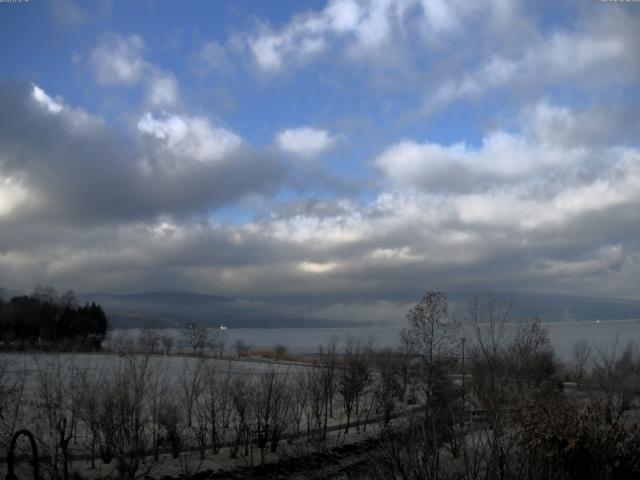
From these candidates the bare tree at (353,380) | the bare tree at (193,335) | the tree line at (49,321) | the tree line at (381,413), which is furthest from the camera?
the bare tree at (193,335)

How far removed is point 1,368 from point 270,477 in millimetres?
11625

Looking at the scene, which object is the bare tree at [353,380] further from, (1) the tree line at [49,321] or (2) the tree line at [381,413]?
(1) the tree line at [49,321]

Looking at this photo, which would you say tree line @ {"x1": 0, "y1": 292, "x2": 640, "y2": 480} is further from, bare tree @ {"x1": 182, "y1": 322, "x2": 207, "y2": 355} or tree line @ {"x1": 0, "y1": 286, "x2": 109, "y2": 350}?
bare tree @ {"x1": 182, "y1": 322, "x2": 207, "y2": 355}

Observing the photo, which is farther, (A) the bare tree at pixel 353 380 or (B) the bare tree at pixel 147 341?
(A) the bare tree at pixel 353 380

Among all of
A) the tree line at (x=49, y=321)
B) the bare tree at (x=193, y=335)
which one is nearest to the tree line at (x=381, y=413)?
the tree line at (x=49, y=321)

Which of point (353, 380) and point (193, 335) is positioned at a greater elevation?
point (193, 335)

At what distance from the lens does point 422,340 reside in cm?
3841

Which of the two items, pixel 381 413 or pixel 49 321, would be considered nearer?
pixel 381 413

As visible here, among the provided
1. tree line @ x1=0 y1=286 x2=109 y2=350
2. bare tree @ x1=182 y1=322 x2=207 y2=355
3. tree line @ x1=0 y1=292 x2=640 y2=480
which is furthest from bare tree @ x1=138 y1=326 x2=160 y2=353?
bare tree @ x1=182 y1=322 x2=207 y2=355

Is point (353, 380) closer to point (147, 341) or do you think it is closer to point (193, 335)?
point (147, 341)

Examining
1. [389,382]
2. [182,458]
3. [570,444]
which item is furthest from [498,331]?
[570,444]

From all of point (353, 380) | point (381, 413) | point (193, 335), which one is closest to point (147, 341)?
point (353, 380)

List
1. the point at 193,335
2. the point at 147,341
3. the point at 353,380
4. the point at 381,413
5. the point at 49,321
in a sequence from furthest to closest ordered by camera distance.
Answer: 1. the point at 193,335
2. the point at 49,321
3. the point at 353,380
4. the point at 147,341
5. the point at 381,413

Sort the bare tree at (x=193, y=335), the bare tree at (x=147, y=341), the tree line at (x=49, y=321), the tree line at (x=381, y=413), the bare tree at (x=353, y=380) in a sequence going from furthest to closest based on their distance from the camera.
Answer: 1. the bare tree at (x=193, y=335)
2. the tree line at (x=49, y=321)
3. the bare tree at (x=353, y=380)
4. the bare tree at (x=147, y=341)
5. the tree line at (x=381, y=413)
